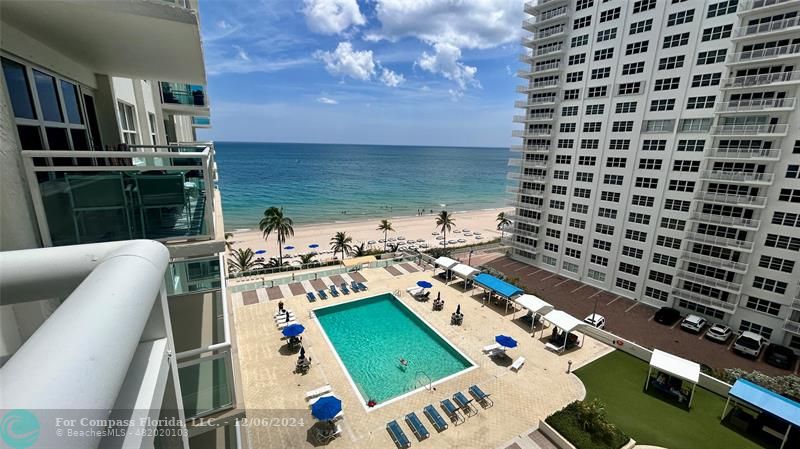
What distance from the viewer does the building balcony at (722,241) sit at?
27422 mm

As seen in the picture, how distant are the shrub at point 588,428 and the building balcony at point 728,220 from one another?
71.9 feet

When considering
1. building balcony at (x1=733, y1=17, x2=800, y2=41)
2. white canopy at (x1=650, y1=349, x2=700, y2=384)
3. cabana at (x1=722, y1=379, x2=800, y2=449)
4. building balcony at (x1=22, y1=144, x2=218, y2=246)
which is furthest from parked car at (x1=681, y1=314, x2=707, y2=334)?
building balcony at (x1=22, y1=144, x2=218, y2=246)

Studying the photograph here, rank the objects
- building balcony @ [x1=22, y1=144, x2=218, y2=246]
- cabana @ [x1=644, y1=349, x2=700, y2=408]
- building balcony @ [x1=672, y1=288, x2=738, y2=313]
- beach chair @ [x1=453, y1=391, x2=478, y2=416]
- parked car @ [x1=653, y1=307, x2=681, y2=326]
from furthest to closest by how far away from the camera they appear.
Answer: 1. parked car @ [x1=653, y1=307, x2=681, y2=326]
2. building balcony @ [x1=672, y1=288, x2=738, y2=313]
3. cabana @ [x1=644, y1=349, x2=700, y2=408]
4. beach chair @ [x1=453, y1=391, x2=478, y2=416]
5. building balcony @ [x1=22, y1=144, x2=218, y2=246]

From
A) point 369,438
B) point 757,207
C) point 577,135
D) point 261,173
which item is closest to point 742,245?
point 757,207

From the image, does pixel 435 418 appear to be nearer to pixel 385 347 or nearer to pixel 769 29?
pixel 385 347

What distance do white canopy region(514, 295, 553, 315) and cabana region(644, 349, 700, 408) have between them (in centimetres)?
692

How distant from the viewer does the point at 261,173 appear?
5743 inches

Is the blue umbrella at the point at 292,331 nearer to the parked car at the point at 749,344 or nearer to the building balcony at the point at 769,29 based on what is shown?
the parked car at the point at 749,344

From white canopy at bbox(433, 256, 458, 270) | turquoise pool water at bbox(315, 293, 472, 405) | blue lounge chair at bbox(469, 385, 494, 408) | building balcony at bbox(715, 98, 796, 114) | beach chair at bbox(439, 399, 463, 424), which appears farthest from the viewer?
white canopy at bbox(433, 256, 458, 270)

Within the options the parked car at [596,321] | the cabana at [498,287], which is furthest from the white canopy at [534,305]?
the parked car at [596,321]

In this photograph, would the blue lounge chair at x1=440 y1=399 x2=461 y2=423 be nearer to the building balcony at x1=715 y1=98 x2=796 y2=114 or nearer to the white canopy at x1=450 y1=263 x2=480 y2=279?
the white canopy at x1=450 y1=263 x2=480 y2=279

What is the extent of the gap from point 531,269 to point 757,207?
20.9 meters

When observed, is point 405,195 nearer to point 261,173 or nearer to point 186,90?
point 261,173

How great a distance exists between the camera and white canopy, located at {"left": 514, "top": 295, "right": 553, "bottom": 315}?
2598 centimetres
